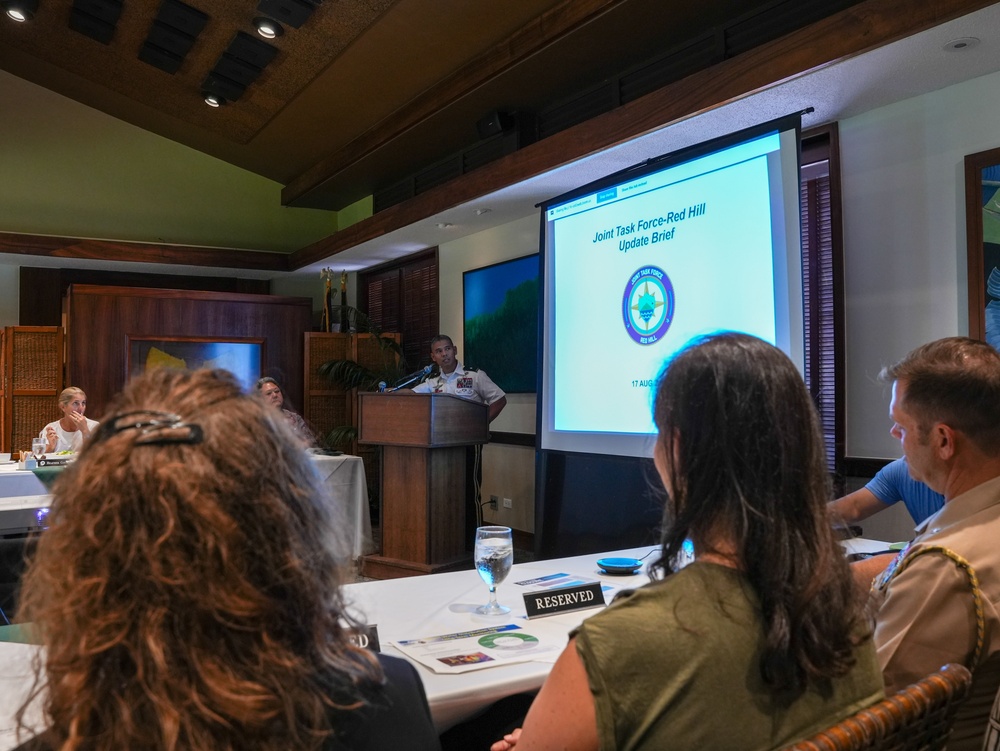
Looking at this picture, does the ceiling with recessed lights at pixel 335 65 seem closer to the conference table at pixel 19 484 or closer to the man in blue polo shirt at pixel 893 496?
the man in blue polo shirt at pixel 893 496

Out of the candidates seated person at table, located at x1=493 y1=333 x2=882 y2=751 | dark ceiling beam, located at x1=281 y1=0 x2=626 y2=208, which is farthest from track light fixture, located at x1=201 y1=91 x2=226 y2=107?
seated person at table, located at x1=493 y1=333 x2=882 y2=751

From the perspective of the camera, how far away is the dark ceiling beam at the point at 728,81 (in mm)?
2682

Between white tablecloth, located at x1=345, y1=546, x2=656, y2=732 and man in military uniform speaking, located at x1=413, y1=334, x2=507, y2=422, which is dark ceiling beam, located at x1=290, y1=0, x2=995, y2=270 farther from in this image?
white tablecloth, located at x1=345, y1=546, x2=656, y2=732

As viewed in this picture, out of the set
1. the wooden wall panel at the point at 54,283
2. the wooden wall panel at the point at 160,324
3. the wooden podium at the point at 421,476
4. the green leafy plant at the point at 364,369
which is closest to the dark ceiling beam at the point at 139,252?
the wooden wall panel at the point at 160,324

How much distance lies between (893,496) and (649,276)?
4.13ft

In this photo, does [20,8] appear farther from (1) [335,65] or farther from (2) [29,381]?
(2) [29,381]

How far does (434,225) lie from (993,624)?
204 inches

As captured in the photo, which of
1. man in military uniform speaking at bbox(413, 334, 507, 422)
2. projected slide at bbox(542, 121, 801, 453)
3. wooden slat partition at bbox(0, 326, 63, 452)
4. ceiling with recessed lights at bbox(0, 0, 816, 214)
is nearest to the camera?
projected slide at bbox(542, 121, 801, 453)

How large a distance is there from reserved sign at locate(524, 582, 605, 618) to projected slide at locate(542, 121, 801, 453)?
127cm

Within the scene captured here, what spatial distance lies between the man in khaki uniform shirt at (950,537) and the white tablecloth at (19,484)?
3.59 metres

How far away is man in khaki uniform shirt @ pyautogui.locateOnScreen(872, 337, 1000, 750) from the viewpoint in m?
1.07

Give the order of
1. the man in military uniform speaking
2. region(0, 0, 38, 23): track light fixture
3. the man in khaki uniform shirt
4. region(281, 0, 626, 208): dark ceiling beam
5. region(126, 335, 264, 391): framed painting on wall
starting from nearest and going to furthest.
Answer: the man in khaki uniform shirt → region(281, 0, 626, 208): dark ceiling beam → the man in military uniform speaking → region(0, 0, 38, 23): track light fixture → region(126, 335, 264, 391): framed painting on wall

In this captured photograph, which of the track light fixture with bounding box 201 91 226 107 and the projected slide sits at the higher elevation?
the track light fixture with bounding box 201 91 226 107

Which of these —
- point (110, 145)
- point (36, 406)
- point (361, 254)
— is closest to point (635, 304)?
point (361, 254)
